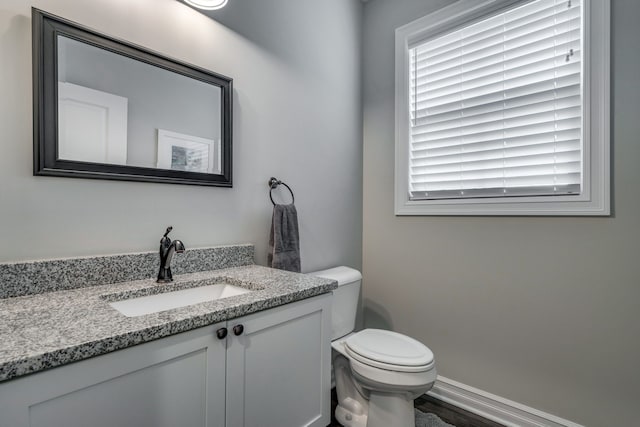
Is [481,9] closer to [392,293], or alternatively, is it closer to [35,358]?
[392,293]

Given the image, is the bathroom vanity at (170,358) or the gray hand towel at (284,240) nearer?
the bathroom vanity at (170,358)

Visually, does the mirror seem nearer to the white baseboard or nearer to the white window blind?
the white window blind

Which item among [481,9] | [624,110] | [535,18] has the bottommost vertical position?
[624,110]

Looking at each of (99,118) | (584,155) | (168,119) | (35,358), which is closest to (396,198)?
(584,155)

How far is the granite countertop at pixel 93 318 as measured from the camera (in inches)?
24.1

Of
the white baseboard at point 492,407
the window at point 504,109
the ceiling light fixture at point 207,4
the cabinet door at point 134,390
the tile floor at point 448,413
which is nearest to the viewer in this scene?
the cabinet door at point 134,390

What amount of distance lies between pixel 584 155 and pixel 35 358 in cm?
205

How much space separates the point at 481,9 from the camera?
175 cm

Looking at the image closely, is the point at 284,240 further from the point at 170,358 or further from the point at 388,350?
the point at 170,358

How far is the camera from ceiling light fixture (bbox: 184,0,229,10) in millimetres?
1330

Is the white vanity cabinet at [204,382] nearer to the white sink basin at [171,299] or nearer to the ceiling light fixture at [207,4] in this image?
the white sink basin at [171,299]

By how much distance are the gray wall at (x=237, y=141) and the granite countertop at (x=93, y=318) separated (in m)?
0.19

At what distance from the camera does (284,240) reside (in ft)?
5.28

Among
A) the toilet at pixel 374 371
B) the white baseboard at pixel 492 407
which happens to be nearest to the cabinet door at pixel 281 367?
the toilet at pixel 374 371
